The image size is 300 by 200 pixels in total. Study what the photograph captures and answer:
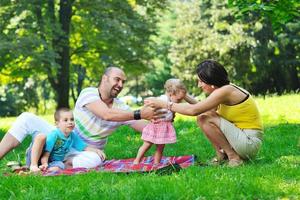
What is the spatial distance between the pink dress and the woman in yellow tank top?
0.36 metres

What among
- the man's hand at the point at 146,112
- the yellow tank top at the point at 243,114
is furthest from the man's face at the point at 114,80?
the yellow tank top at the point at 243,114

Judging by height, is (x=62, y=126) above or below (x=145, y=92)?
above

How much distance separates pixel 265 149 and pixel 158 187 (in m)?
3.48

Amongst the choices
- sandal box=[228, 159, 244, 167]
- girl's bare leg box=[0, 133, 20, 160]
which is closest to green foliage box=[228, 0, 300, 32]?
sandal box=[228, 159, 244, 167]

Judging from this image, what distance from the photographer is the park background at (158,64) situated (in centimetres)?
480

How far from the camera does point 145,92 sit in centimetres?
5744

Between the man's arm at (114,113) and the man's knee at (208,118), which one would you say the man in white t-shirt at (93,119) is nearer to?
the man's arm at (114,113)

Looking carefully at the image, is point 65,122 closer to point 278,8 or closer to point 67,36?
point 278,8

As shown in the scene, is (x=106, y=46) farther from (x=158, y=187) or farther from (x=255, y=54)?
(x=158, y=187)

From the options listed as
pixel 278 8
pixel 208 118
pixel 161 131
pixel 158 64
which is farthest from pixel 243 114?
pixel 158 64

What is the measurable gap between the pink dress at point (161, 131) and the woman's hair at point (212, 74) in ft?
2.30

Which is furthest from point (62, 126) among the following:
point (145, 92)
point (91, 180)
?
point (145, 92)

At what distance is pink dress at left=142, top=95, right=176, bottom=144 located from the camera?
6781 millimetres

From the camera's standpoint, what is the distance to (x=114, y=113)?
6.64 meters
